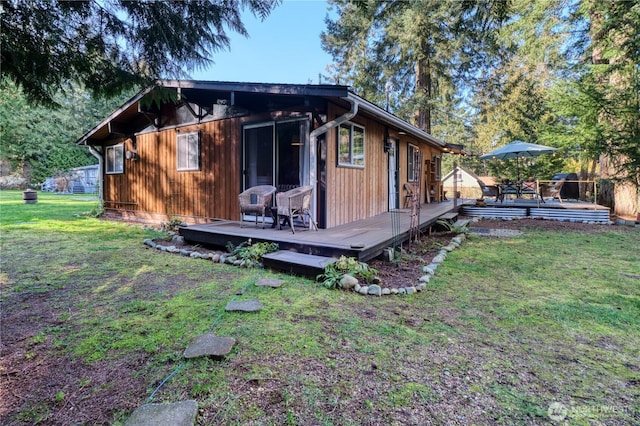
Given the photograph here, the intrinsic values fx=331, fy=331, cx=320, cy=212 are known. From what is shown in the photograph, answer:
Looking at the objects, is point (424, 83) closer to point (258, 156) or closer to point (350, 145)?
point (350, 145)

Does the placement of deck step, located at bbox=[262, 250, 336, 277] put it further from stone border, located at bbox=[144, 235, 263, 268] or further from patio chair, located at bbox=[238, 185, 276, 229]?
patio chair, located at bbox=[238, 185, 276, 229]

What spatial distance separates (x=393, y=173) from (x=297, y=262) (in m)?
5.96

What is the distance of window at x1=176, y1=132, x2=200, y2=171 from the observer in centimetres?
784

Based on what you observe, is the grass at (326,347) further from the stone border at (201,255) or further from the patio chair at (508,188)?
the patio chair at (508,188)

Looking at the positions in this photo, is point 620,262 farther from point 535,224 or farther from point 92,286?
point 92,286

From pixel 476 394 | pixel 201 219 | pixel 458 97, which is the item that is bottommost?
pixel 476 394

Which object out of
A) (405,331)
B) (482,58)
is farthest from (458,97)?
(405,331)

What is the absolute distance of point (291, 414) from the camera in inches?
64.3

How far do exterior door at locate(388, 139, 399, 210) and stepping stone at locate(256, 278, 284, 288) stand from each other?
19.7ft

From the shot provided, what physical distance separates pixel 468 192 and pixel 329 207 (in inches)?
905

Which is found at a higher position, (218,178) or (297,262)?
(218,178)

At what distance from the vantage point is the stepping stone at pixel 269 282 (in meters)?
3.64

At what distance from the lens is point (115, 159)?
10.3m

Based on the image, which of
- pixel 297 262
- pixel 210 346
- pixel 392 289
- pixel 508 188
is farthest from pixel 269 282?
pixel 508 188
